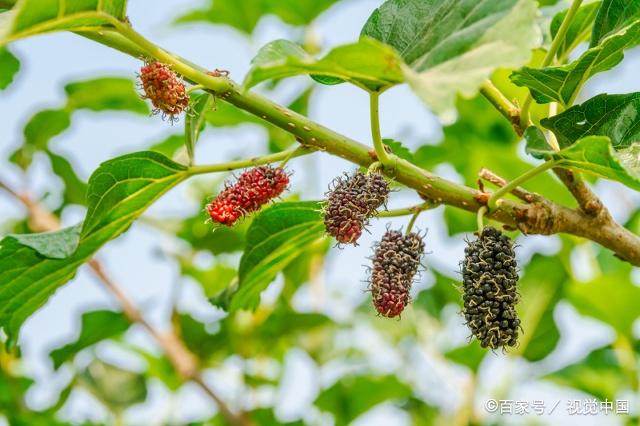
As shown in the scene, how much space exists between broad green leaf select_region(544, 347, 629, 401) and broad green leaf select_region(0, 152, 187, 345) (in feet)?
4.73

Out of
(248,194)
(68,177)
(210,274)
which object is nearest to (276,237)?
(248,194)

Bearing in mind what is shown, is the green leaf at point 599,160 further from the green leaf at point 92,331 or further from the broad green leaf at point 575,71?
the green leaf at point 92,331

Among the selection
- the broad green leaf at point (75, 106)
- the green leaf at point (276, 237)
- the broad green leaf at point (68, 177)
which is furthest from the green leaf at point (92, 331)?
the green leaf at point (276, 237)

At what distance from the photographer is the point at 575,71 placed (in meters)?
1.18

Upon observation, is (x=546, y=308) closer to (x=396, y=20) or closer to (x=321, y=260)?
(x=321, y=260)

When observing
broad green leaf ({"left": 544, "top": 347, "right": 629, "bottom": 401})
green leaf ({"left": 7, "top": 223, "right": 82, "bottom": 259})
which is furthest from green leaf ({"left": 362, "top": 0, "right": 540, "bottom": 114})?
broad green leaf ({"left": 544, "top": 347, "right": 629, "bottom": 401})

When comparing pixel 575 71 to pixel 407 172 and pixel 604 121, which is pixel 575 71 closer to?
pixel 604 121

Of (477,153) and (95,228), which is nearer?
(95,228)

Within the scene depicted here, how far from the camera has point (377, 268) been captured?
1176mm

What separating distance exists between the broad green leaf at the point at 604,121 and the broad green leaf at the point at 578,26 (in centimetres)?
28

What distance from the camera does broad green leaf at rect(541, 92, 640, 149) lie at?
1192mm

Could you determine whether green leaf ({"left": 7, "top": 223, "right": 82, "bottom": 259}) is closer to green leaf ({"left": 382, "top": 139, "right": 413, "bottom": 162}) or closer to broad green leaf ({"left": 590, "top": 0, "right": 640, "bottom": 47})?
green leaf ({"left": 382, "top": 139, "right": 413, "bottom": 162})

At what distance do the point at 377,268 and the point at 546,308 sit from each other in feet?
4.33

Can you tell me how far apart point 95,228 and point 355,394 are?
1.14m
